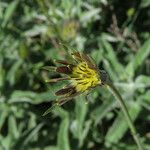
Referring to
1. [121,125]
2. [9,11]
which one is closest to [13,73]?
[9,11]

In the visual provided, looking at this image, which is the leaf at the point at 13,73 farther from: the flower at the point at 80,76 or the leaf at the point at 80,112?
the flower at the point at 80,76

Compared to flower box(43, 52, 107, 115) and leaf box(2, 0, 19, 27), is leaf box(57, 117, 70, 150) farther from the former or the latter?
flower box(43, 52, 107, 115)

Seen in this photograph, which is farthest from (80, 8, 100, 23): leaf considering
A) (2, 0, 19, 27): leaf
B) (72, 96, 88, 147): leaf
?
(72, 96, 88, 147): leaf

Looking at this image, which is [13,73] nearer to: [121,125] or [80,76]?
[121,125]

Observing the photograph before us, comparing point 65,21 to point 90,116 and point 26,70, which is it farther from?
point 90,116

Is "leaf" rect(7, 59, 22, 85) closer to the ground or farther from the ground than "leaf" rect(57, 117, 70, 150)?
farther from the ground

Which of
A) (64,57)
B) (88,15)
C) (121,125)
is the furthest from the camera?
(88,15)
